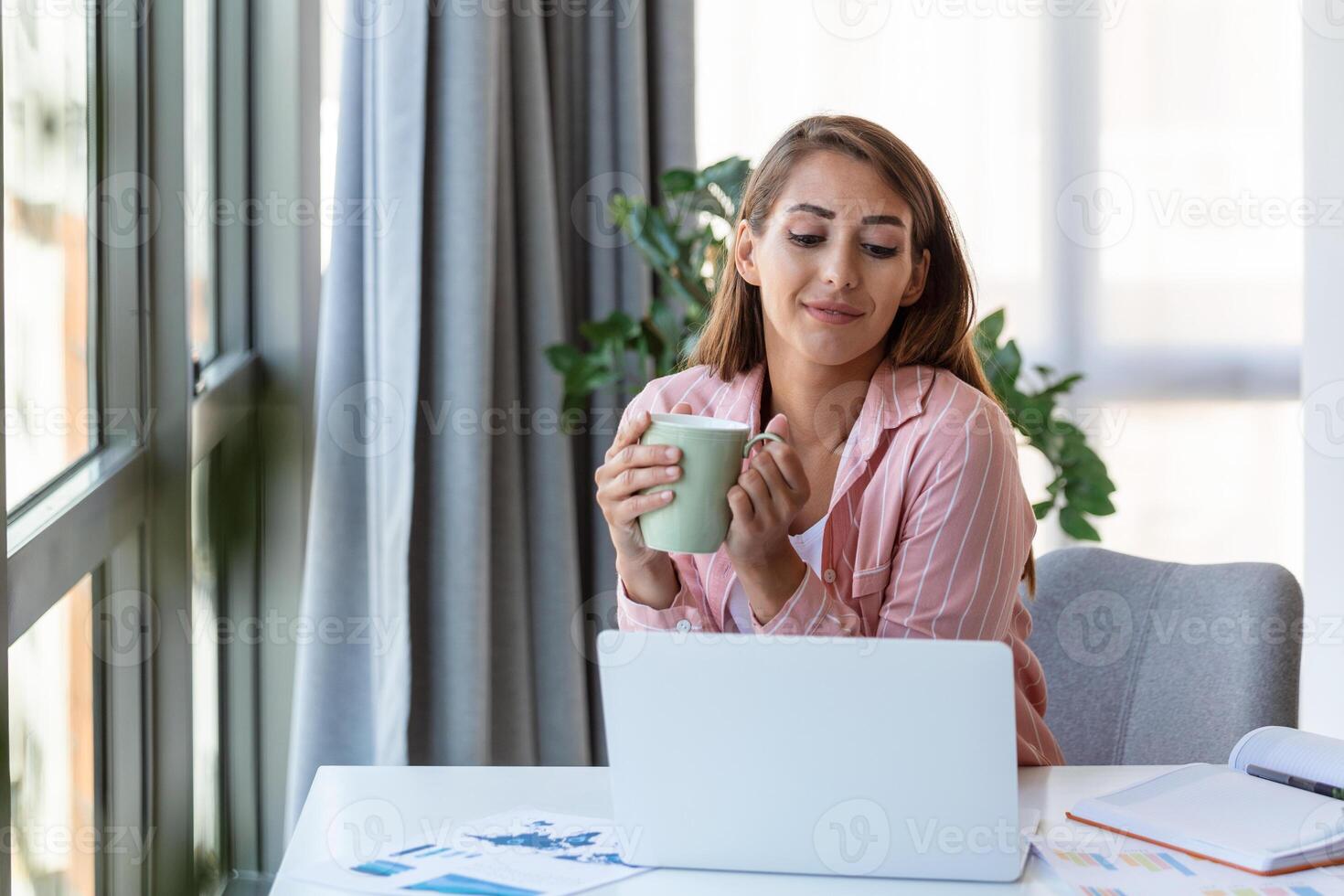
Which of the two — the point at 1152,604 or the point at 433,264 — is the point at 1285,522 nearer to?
the point at 1152,604

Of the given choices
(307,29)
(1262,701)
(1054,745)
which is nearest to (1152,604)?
(1262,701)

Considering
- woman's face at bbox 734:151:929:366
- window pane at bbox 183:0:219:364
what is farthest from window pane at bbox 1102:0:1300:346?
window pane at bbox 183:0:219:364

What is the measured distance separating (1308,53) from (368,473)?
2002 millimetres

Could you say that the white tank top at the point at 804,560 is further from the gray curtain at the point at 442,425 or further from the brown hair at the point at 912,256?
the gray curtain at the point at 442,425

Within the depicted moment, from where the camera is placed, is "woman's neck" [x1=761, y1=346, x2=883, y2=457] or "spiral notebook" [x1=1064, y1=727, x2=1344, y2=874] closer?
"spiral notebook" [x1=1064, y1=727, x2=1344, y2=874]

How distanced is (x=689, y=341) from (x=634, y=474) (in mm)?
1171

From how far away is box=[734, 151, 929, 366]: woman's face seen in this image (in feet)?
4.21

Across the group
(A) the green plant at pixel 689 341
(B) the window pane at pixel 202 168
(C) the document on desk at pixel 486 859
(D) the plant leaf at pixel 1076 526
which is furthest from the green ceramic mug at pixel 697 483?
(D) the plant leaf at pixel 1076 526

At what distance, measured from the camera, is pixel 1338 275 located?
2.46 meters

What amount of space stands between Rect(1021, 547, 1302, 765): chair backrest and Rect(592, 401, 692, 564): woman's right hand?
75 cm

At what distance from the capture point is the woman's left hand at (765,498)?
3.45ft

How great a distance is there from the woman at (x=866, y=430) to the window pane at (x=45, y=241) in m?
0.54

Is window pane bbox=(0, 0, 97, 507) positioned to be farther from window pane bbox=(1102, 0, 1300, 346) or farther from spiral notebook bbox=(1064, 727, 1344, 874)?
window pane bbox=(1102, 0, 1300, 346)

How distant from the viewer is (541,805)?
1.09 m
